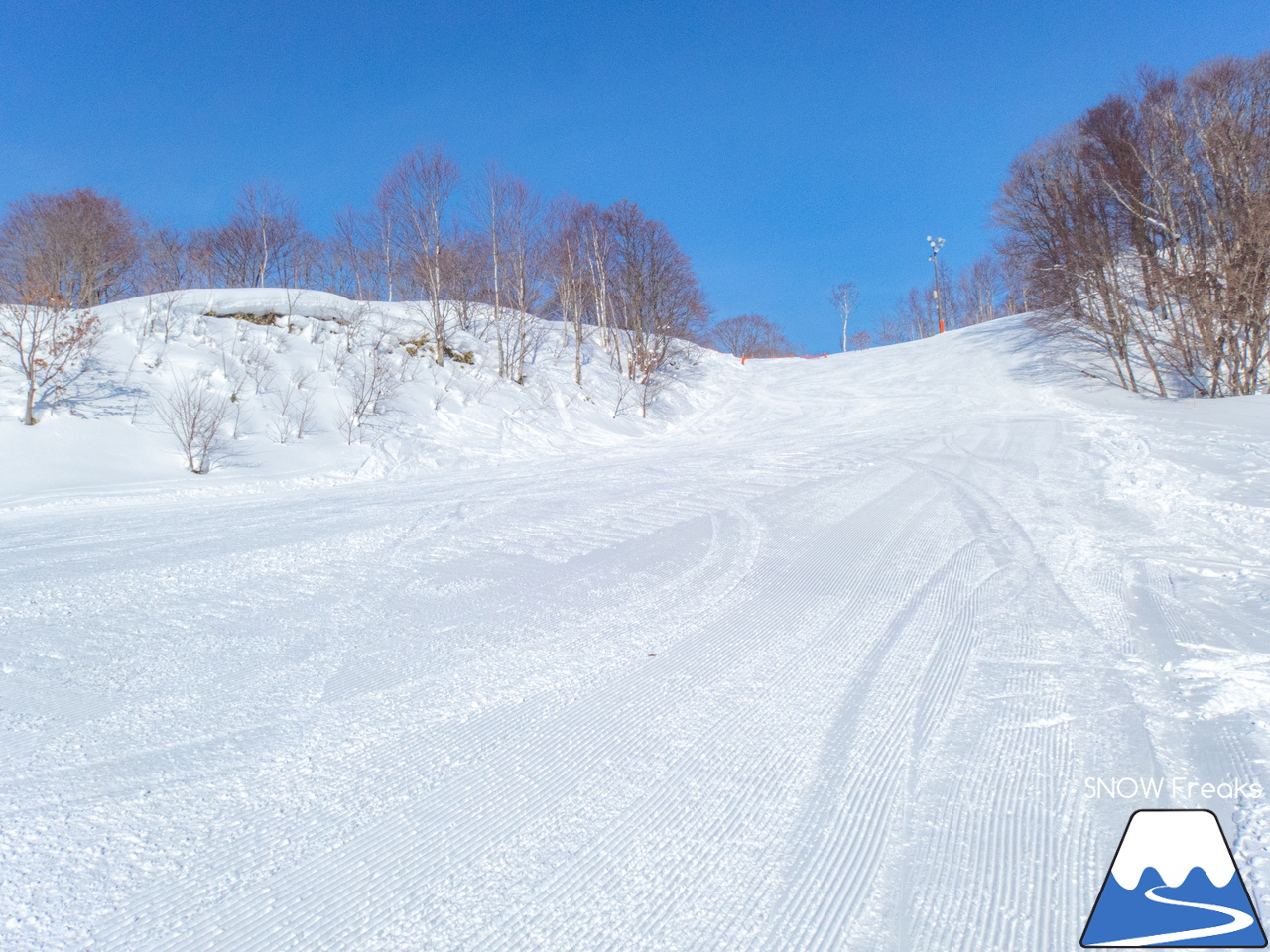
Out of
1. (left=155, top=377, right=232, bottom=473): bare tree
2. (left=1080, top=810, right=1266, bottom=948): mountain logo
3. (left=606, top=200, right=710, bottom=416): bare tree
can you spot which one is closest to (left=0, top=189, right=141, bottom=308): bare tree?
(left=155, top=377, right=232, bottom=473): bare tree

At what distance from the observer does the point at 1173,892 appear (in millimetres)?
1659

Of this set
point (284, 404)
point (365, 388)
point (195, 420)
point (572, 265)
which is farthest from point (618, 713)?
point (572, 265)

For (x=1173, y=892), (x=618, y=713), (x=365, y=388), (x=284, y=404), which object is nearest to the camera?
(x=1173, y=892)

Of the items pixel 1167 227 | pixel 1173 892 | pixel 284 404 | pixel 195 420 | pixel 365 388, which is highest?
pixel 1167 227

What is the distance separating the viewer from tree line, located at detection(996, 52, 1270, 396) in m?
15.4

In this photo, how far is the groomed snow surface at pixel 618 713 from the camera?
65.1 inches

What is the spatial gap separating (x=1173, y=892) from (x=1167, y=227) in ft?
73.7

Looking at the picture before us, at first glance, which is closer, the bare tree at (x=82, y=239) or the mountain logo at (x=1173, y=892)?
the mountain logo at (x=1173, y=892)

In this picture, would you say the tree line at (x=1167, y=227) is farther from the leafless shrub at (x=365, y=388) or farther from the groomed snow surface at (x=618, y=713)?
the leafless shrub at (x=365, y=388)

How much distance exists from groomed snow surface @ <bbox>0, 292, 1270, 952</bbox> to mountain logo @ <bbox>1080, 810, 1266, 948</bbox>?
0.05m

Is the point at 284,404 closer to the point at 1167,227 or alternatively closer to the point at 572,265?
the point at 572,265

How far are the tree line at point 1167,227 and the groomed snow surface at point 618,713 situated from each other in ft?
38.0

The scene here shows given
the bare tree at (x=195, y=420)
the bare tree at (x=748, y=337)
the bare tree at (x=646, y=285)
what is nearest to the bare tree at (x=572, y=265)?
the bare tree at (x=646, y=285)

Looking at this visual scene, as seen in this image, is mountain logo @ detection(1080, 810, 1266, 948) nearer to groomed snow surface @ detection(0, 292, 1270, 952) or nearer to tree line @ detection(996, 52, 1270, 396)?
groomed snow surface @ detection(0, 292, 1270, 952)
